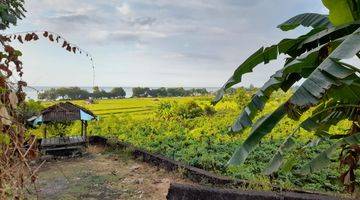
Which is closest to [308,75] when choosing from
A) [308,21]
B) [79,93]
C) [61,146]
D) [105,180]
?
[308,21]

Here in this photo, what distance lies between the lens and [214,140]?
10461 millimetres

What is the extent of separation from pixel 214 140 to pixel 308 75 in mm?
6556

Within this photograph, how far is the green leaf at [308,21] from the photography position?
502cm

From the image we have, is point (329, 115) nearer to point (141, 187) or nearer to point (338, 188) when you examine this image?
point (338, 188)

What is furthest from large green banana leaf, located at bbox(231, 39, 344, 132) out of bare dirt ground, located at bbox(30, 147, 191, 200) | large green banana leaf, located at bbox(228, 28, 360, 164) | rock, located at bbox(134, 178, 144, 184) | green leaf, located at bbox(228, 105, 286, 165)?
rock, located at bbox(134, 178, 144, 184)

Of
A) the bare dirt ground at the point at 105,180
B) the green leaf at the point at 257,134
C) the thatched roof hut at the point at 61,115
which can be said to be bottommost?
the bare dirt ground at the point at 105,180

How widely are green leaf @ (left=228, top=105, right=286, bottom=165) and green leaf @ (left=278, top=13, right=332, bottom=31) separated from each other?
4.20ft

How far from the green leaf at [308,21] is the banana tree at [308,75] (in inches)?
1.0

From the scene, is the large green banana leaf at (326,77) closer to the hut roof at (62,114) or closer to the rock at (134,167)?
the rock at (134,167)

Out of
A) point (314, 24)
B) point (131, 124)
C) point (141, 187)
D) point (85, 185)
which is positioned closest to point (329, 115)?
point (314, 24)

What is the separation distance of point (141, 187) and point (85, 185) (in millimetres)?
1148

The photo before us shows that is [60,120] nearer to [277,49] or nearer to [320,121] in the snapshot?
[320,121]

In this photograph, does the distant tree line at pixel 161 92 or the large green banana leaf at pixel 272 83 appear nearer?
the large green banana leaf at pixel 272 83

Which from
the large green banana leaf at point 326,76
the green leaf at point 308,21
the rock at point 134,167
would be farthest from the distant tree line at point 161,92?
the large green banana leaf at point 326,76
